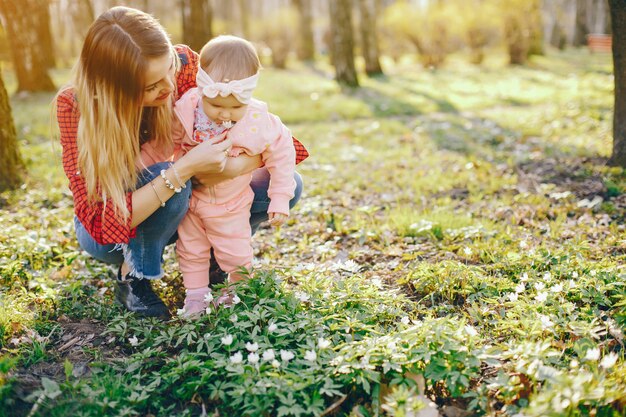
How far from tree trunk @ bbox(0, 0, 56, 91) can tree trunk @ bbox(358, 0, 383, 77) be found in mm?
7824

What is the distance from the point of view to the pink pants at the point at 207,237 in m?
2.95

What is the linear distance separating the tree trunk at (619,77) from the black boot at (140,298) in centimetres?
424

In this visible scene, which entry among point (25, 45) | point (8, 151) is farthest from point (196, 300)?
point (25, 45)

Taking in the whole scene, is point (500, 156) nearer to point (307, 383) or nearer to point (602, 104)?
point (602, 104)

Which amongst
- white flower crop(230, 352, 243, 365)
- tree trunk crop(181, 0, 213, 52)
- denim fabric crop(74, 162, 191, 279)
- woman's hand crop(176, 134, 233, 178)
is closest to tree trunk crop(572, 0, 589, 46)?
tree trunk crop(181, 0, 213, 52)

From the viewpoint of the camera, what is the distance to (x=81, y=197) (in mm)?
2648

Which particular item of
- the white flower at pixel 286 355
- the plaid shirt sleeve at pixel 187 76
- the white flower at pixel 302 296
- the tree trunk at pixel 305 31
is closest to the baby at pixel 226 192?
the plaid shirt sleeve at pixel 187 76

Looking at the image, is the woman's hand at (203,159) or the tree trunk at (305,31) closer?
the woman's hand at (203,159)

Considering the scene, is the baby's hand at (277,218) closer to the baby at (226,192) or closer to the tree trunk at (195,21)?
the baby at (226,192)

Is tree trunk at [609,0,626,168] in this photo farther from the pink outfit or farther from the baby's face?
the baby's face

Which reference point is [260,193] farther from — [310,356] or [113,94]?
[310,356]

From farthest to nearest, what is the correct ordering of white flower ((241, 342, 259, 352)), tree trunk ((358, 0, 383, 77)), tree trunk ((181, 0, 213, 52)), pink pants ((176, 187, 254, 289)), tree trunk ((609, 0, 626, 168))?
tree trunk ((358, 0, 383, 77))
tree trunk ((181, 0, 213, 52))
tree trunk ((609, 0, 626, 168))
pink pants ((176, 187, 254, 289))
white flower ((241, 342, 259, 352))

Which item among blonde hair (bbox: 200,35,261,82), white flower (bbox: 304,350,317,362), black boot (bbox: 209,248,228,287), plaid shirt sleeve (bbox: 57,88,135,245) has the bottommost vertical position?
black boot (bbox: 209,248,228,287)

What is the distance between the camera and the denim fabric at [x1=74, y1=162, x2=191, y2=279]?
278 centimetres
